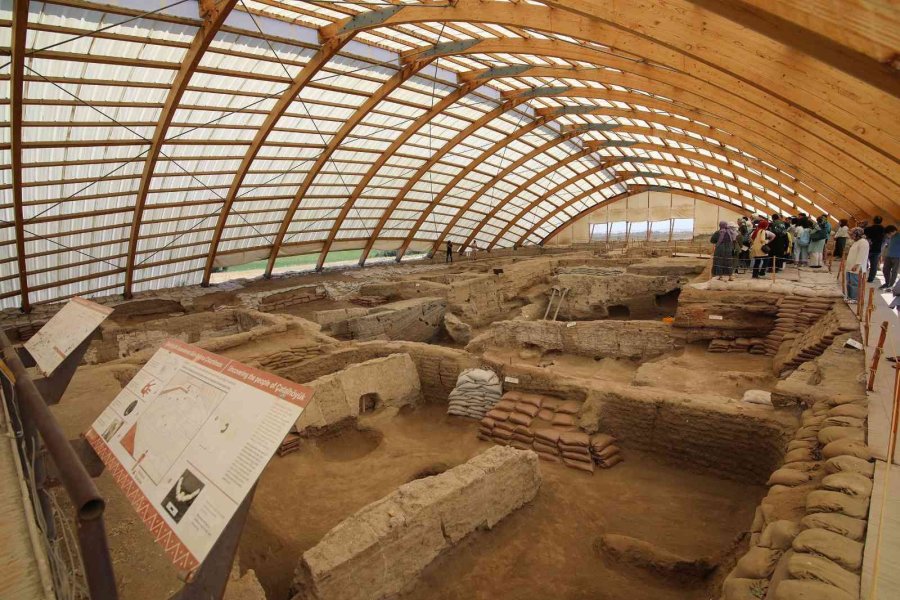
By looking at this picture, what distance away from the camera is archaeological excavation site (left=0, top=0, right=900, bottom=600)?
2812mm

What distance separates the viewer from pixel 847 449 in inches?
172

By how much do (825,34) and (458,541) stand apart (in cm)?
576

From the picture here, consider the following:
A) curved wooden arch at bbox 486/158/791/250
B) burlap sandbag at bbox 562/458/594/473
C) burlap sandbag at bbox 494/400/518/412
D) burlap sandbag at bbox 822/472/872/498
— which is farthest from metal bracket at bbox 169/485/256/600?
curved wooden arch at bbox 486/158/791/250

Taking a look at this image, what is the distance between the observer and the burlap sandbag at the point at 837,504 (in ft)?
11.6

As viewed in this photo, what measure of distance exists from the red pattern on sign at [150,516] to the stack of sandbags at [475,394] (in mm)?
7285

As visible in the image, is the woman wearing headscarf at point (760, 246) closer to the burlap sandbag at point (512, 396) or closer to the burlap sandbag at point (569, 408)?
the burlap sandbag at point (569, 408)

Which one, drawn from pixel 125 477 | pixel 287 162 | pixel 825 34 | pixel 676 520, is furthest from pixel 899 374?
pixel 287 162

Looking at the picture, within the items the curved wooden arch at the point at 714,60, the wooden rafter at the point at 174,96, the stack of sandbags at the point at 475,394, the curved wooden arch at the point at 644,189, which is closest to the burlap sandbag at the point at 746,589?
the curved wooden arch at the point at 714,60

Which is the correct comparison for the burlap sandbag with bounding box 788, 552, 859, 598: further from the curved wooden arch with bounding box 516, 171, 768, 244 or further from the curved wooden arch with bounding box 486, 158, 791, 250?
the curved wooden arch with bounding box 516, 171, 768, 244

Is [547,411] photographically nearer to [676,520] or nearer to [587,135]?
[676,520]

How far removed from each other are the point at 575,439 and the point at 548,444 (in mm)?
458

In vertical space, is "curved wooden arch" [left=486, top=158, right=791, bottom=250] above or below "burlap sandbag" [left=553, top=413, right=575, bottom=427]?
above

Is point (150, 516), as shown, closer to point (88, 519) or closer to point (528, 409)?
point (88, 519)

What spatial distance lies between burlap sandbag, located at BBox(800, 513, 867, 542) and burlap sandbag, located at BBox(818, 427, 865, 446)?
1.44 m
